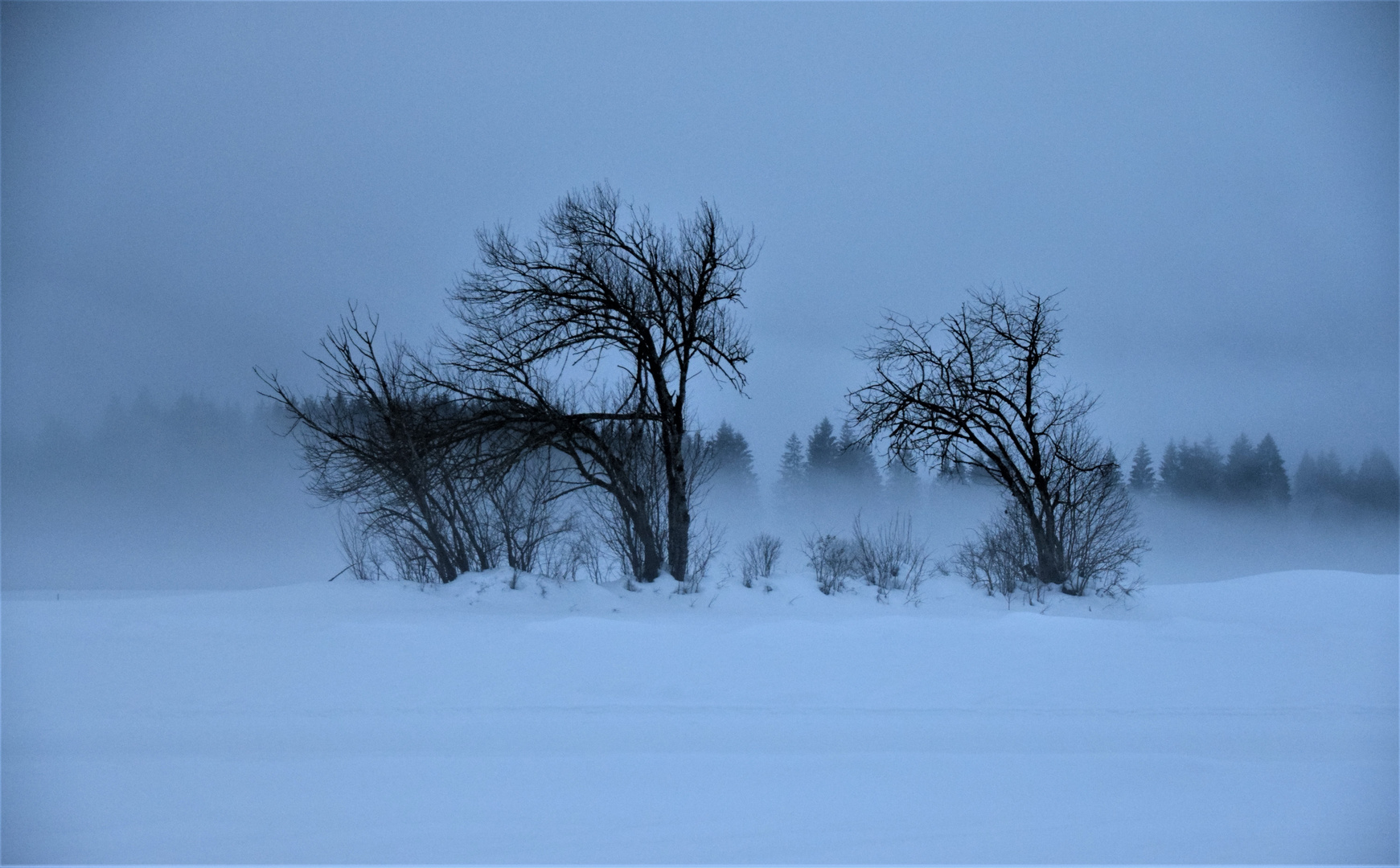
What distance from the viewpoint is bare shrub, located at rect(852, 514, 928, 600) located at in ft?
43.4

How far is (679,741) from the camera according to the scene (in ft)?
16.5

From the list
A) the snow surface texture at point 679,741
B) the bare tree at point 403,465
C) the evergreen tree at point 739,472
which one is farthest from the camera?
the evergreen tree at point 739,472

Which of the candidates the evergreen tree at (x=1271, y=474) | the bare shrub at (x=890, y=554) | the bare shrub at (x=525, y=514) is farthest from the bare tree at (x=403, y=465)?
the evergreen tree at (x=1271, y=474)

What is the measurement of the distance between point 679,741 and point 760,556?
329 inches

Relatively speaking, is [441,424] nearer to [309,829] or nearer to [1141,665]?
[309,829]

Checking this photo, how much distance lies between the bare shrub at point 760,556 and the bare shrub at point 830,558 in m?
0.61

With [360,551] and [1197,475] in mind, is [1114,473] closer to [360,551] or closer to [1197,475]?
[360,551]

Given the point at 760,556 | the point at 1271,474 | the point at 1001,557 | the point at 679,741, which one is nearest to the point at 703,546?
the point at 760,556

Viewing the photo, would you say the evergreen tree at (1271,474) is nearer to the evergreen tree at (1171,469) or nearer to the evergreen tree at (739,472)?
the evergreen tree at (1171,469)

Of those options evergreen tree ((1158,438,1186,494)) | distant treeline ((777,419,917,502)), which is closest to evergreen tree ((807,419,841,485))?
distant treeline ((777,419,917,502))

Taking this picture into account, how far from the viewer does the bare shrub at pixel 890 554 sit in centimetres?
1324

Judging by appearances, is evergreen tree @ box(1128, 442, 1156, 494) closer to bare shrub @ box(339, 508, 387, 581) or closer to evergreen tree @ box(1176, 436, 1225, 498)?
evergreen tree @ box(1176, 436, 1225, 498)

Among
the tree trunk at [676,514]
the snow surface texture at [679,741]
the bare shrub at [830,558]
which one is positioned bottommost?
the snow surface texture at [679,741]

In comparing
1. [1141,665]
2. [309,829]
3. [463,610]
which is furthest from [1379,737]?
[463,610]
